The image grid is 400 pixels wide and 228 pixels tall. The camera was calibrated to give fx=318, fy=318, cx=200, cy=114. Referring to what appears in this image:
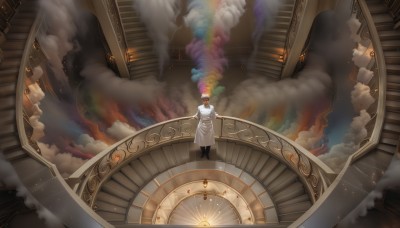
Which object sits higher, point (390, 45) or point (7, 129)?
point (390, 45)

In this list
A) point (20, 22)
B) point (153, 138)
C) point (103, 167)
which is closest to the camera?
point (20, 22)

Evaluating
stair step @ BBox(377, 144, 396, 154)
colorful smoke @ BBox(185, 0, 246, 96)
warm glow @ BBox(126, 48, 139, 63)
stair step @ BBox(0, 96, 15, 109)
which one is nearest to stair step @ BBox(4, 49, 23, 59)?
stair step @ BBox(0, 96, 15, 109)

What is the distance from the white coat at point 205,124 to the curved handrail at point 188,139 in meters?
0.88

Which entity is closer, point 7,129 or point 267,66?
point 7,129

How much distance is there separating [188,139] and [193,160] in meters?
0.74

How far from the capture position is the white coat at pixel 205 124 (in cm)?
708

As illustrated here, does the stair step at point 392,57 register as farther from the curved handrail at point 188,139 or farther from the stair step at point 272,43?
the stair step at point 272,43

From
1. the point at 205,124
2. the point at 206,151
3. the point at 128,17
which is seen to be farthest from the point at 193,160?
the point at 128,17

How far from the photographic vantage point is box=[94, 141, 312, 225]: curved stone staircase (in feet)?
22.9

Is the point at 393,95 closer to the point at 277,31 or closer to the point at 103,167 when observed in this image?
the point at 277,31

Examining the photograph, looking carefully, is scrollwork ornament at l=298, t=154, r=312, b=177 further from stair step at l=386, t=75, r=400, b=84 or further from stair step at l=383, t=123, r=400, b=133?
stair step at l=386, t=75, r=400, b=84

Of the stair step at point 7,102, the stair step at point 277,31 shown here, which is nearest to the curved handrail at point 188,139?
the stair step at point 7,102

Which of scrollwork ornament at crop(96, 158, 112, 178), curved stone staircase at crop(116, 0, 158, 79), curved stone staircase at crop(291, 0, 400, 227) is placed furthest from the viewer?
curved stone staircase at crop(116, 0, 158, 79)

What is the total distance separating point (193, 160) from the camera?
26.4ft
